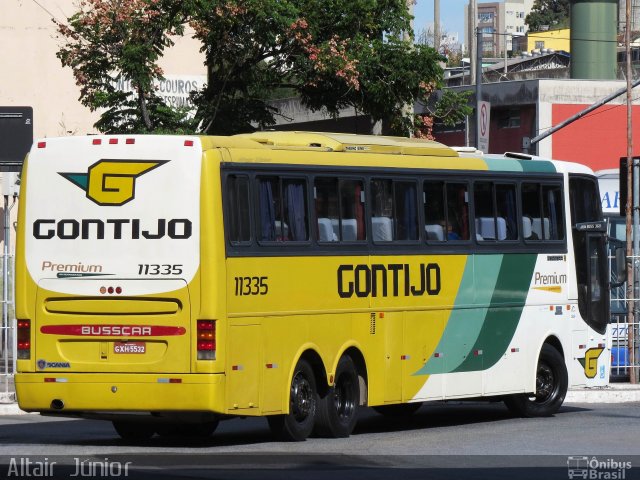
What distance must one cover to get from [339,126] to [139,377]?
114 ft

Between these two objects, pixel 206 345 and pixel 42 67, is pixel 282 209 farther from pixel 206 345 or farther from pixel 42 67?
pixel 42 67

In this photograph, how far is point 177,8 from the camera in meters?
24.4

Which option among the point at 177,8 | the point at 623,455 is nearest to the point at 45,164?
the point at 623,455

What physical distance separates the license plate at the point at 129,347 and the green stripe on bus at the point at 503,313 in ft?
16.9

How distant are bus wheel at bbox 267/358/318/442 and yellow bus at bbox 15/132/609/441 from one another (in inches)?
0.9

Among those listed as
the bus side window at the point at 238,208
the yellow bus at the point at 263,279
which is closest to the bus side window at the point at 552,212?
the yellow bus at the point at 263,279

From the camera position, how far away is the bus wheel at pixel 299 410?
52.1 feet

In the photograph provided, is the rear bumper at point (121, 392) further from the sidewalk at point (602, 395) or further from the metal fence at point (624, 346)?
the metal fence at point (624, 346)

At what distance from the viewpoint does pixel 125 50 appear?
24047mm

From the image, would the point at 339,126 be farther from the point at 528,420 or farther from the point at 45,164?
the point at 45,164

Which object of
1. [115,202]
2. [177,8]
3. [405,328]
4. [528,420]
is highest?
[177,8]

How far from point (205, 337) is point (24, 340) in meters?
1.91

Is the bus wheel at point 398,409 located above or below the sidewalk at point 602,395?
above

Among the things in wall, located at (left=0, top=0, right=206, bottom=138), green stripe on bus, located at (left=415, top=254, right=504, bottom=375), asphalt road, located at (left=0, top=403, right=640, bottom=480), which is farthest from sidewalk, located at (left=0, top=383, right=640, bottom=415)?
wall, located at (left=0, top=0, right=206, bottom=138)
